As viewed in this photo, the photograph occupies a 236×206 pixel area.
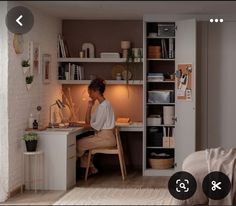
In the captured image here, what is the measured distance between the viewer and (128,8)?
7.94 metres

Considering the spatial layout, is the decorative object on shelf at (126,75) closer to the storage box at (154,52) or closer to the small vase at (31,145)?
the storage box at (154,52)

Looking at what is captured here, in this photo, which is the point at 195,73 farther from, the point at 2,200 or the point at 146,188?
the point at 2,200

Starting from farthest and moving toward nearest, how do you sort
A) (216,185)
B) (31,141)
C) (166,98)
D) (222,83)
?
(166,98)
(222,83)
(31,141)
(216,185)

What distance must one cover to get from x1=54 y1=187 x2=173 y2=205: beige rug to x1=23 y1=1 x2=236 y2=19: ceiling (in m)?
2.25

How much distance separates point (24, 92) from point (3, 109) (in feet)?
2.11

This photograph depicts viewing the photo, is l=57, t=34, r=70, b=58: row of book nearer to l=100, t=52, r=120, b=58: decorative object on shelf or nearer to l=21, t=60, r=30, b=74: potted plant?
l=100, t=52, r=120, b=58: decorative object on shelf

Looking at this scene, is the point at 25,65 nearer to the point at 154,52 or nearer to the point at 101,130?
the point at 101,130

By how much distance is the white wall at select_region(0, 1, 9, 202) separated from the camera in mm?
6965

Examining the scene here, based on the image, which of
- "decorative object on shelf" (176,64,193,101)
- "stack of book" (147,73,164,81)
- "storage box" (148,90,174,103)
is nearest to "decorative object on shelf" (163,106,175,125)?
"storage box" (148,90,174,103)

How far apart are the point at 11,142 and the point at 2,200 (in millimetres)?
679

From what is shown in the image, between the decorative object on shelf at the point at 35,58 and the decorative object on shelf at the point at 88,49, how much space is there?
1.20 m

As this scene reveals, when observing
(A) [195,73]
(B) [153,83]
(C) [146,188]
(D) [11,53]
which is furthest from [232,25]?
(D) [11,53]

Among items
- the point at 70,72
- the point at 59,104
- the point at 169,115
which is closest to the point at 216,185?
the point at 169,115

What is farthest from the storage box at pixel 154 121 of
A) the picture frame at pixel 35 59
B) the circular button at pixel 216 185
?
the circular button at pixel 216 185
